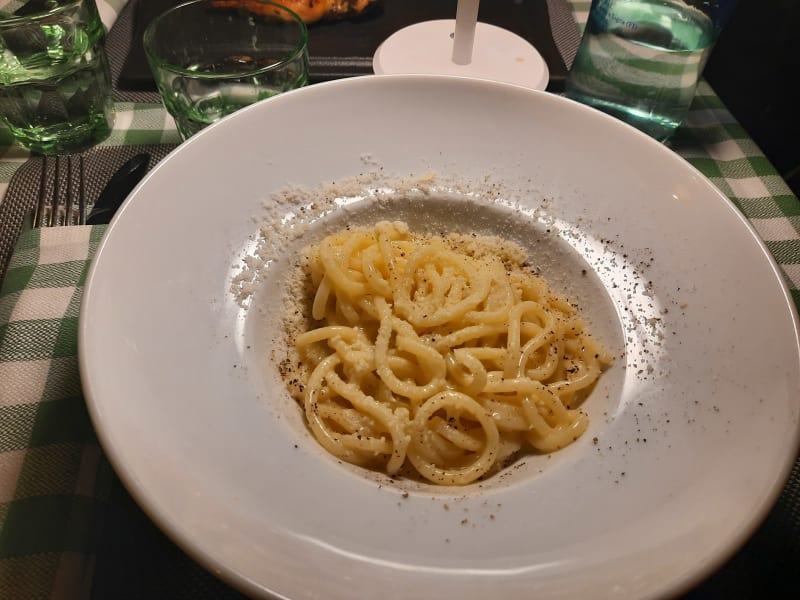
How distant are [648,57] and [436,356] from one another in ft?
4.32

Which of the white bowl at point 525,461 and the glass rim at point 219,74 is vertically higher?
the glass rim at point 219,74

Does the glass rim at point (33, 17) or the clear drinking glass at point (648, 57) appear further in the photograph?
the clear drinking glass at point (648, 57)

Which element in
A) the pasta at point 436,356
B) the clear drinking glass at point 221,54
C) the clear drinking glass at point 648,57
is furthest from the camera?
the clear drinking glass at point 648,57

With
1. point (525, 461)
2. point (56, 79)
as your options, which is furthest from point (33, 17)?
point (525, 461)

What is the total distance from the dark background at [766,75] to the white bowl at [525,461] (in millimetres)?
1812

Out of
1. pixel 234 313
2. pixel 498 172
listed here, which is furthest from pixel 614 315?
pixel 234 313

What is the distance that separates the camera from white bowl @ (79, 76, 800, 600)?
771mm

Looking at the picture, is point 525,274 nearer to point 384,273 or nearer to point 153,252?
point 384,273

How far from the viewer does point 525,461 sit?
1159 millimetres

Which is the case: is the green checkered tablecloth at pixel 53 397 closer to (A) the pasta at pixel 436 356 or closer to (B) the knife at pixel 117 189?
(B) the knife at pixel 117 189

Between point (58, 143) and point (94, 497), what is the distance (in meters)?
1.21

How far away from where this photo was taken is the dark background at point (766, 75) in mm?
2639

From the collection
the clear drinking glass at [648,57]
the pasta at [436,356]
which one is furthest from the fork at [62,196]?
the clear drinking glass at [648,57]

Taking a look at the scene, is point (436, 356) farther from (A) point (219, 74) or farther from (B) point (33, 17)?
(B) point (33, 17)
